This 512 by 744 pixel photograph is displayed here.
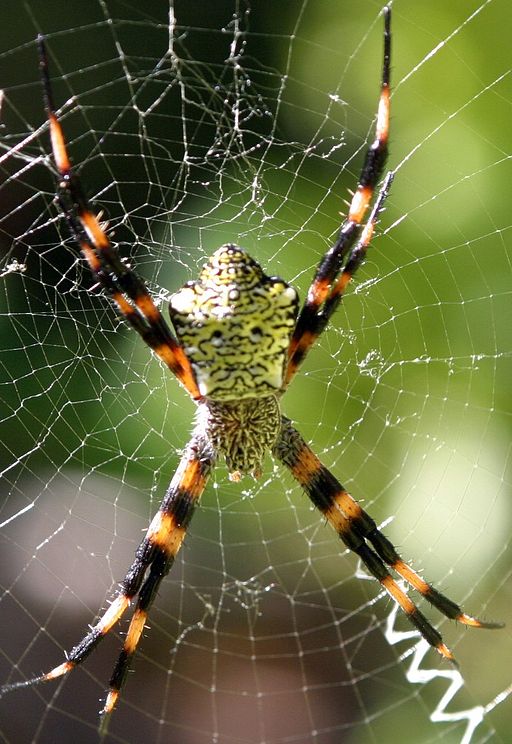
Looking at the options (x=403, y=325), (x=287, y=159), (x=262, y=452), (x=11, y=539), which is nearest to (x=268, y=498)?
(x=262, y=452)

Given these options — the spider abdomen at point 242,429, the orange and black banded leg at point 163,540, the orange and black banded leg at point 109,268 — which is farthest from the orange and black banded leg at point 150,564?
the orange and black banded leg at point 109,268

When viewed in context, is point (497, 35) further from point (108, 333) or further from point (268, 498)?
point (268, 498)

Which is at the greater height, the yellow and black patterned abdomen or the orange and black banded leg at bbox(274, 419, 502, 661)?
the yellow and black patterned abdomen

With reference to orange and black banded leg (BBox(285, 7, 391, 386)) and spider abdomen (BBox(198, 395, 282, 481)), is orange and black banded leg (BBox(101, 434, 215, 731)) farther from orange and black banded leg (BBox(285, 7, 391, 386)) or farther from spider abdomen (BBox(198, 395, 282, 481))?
orange and black banded leg (BBox(285, 7, 391, 386))

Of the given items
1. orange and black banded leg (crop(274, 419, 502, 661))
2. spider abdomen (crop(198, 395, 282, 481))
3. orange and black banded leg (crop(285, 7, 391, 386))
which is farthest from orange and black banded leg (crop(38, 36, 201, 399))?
orange and black banded leg (crop(274, 419, 502, 661))

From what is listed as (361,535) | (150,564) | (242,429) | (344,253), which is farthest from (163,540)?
(344,253)

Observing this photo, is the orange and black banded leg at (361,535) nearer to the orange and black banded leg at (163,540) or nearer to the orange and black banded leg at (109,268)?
the orange and black banded leg at (163,540)

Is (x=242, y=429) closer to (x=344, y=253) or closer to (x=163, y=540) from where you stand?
(x=163, y=540)
